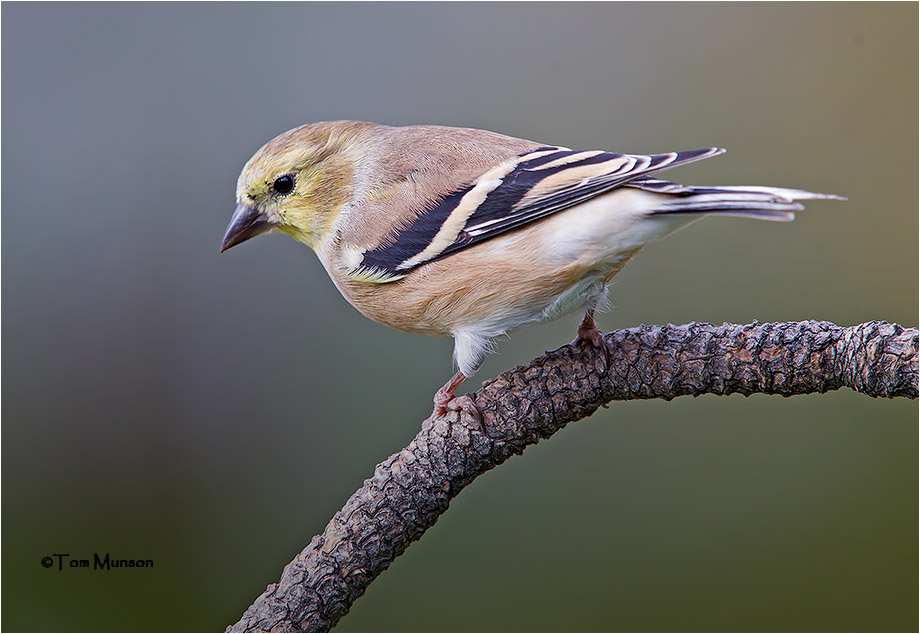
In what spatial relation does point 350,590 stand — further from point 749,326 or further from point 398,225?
point 749,326

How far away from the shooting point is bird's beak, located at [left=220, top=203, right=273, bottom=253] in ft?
6.49

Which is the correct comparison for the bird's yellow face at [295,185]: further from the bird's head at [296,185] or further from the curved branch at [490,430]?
the curved branch at [490,430]

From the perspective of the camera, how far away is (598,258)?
1.62 m

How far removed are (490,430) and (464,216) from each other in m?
0.48

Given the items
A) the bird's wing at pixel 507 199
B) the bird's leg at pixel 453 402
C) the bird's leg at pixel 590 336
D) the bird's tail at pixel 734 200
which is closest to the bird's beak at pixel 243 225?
the bird's wing at pixel 507 199

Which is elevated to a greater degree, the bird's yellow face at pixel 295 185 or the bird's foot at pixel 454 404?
the bird's yellow face at pixel 295 185

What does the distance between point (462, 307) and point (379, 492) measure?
46 cm

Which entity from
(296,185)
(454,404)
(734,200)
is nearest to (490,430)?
(454,404)

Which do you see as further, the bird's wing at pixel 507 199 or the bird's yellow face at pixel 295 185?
the bird's yellow face at pixel 295 185

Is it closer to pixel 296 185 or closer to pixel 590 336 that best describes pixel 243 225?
pixel 296 185

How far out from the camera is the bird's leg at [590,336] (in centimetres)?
158

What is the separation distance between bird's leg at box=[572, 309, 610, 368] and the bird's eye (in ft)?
2.74

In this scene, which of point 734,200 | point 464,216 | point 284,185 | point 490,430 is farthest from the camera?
point 284,185

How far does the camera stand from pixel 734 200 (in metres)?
1.37
